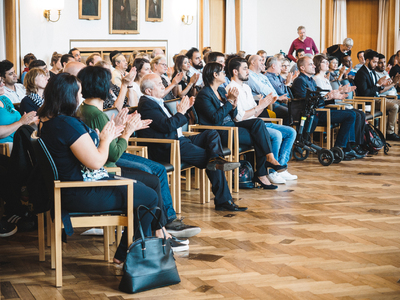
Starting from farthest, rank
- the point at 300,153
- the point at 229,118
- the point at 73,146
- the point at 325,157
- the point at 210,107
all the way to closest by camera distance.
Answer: the point at 300,153
the point at 325,157
the point at 229,118
the point at 210,107
the point at 73,146

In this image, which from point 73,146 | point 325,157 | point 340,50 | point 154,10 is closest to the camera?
point 73,146

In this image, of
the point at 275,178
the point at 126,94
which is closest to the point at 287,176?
the point at 275,178

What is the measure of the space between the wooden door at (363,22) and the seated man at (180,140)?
427 inches

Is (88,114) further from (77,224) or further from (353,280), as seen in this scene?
(353,280)

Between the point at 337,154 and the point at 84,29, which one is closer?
the point at 337,154

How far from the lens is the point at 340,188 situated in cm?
519

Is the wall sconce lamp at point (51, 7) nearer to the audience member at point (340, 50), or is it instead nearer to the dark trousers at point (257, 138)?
the dark trousers at point (257, 138)

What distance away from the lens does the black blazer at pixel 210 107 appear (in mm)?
4977

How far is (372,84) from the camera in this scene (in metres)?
8.32

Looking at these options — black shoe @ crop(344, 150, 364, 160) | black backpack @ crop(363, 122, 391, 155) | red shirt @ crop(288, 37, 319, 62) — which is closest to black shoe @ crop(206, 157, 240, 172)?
black shoe @ crop(344, 150, 364, 160)

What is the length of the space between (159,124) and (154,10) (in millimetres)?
6015

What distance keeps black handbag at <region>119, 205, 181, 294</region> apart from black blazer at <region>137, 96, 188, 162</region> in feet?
4.93

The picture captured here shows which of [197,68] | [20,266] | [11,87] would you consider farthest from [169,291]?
[197,68]

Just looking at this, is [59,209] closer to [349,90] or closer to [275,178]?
[275,178]
